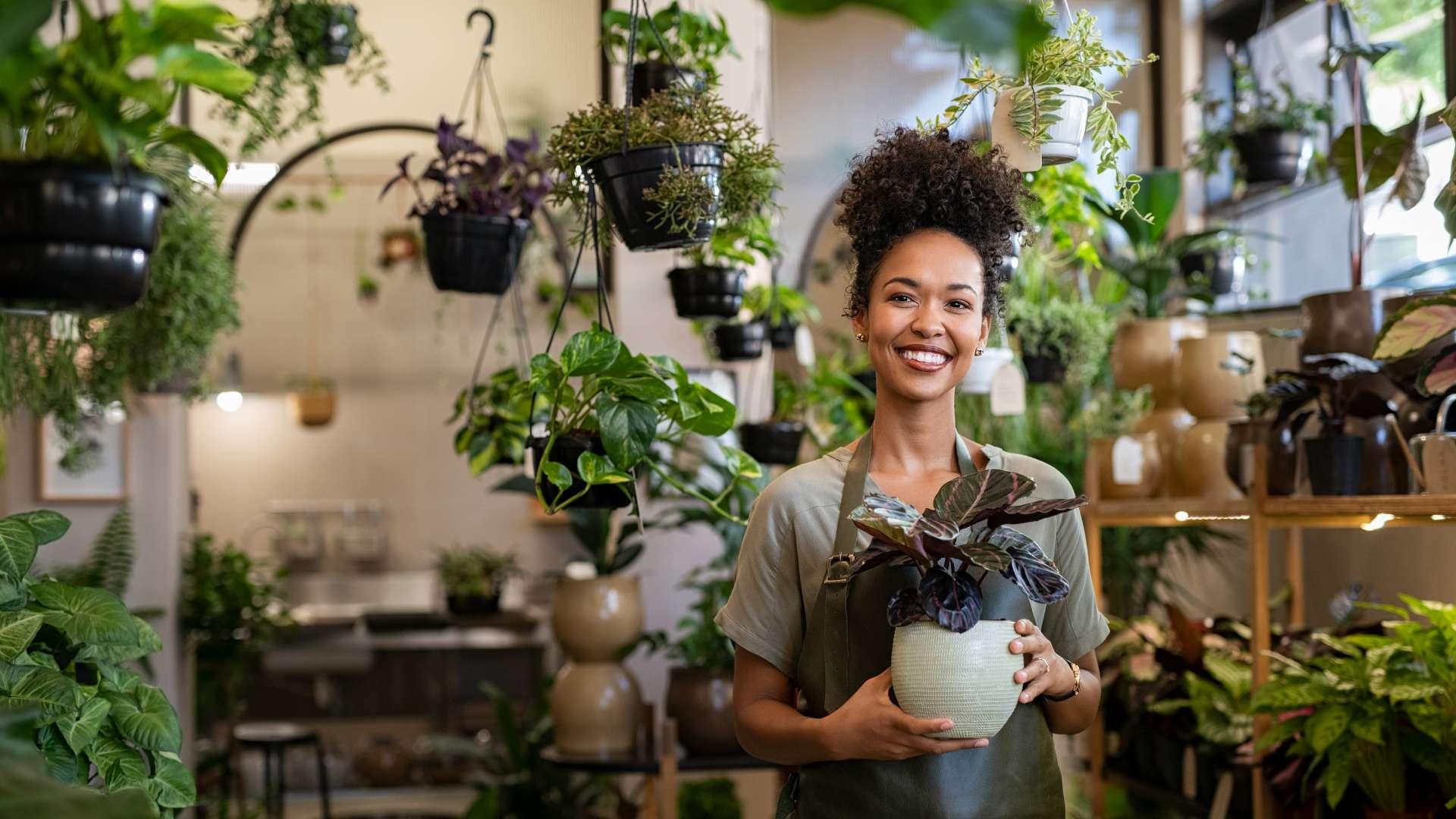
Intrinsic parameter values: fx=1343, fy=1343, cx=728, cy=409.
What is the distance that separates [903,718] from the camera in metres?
1.38

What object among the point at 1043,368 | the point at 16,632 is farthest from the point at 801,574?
the point at 1043,368

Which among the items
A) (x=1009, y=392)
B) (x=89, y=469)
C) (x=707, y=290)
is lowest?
(x=89, y=469)

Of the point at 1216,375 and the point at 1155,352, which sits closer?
the point at 1216,375

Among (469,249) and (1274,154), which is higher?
(1274,154)

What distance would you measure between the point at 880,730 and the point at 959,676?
4.4 inches

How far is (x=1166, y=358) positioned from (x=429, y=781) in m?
4.56

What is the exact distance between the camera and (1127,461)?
3283 millimetres

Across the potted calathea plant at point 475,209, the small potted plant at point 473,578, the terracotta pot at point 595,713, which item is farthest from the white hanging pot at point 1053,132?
the small potted plant at point 473,578

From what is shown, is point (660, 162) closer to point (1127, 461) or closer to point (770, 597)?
point (770, 597)

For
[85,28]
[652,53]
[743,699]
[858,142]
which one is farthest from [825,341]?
[85,28]

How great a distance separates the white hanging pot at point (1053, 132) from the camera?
6.55ft

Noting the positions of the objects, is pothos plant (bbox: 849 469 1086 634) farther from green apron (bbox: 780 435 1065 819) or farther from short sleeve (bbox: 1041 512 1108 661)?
short sleeve (bbox: 1041 512 1108 661)

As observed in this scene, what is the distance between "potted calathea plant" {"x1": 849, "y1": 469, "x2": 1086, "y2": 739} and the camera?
4.43 feet

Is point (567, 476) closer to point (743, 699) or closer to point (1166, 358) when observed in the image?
point (743, 699)
